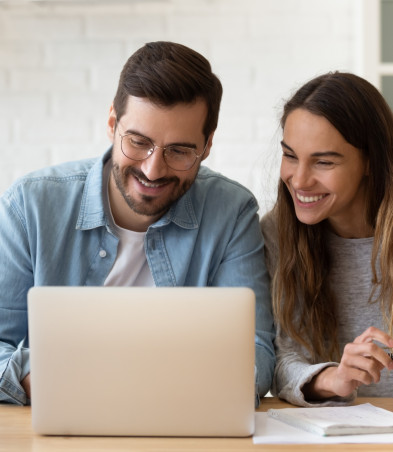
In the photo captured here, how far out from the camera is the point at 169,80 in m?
1.80

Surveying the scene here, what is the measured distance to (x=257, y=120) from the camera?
10.1ft

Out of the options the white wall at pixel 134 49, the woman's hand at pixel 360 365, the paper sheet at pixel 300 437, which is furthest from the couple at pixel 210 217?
the white wall at pixel 134 49

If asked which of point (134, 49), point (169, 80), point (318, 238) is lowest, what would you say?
point (318, 238)

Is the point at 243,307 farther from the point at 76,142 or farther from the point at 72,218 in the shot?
the point at 76,142

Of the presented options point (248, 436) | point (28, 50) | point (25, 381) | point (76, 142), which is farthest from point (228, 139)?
point (248, 436)

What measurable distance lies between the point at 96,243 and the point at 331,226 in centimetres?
63

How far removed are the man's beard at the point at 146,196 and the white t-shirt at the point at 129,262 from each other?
67 mm

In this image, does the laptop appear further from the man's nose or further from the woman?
the man's nose

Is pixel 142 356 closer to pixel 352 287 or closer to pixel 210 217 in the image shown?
pixel 210 217

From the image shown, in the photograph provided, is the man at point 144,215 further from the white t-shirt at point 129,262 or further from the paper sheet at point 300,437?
the paper sheet at point 300,437

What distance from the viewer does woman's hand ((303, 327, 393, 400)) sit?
4.82 ft

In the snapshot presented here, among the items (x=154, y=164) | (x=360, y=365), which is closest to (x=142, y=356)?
(x=360, y=365)

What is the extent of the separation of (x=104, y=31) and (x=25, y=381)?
73.3 inches

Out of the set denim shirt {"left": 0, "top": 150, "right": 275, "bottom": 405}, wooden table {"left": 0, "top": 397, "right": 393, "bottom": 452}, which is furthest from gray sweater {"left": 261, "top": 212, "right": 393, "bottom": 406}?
wooden table {"left": 0, "top": 397, "right": 393, "bottom": 452}
